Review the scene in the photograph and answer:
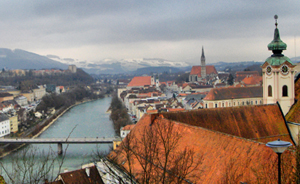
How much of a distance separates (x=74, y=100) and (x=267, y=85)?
184 feet

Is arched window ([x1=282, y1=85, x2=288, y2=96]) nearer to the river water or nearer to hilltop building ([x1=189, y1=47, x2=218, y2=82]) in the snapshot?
the river water

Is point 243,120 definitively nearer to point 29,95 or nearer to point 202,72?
point 29,95

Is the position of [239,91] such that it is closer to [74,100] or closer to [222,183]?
[222,183]

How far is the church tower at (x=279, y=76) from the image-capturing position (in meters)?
13.5

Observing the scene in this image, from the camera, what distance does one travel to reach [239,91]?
3550 centimetres

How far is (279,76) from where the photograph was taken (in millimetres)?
13789

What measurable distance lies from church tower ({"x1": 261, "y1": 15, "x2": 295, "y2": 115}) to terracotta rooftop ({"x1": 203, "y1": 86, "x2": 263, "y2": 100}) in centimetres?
1993

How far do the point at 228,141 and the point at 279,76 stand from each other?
732 centimetres

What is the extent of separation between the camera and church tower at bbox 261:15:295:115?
13547mm

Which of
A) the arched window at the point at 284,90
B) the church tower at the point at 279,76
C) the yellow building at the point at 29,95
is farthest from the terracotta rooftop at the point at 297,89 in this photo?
the yellow building at the point at 29,95

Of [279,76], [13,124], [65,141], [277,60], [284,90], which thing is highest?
[277,60]

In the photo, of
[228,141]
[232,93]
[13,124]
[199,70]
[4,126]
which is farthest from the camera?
[199,70]

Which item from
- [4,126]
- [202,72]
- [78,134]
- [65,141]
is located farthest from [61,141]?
[202,72]

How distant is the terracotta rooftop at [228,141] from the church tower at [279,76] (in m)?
1.92
